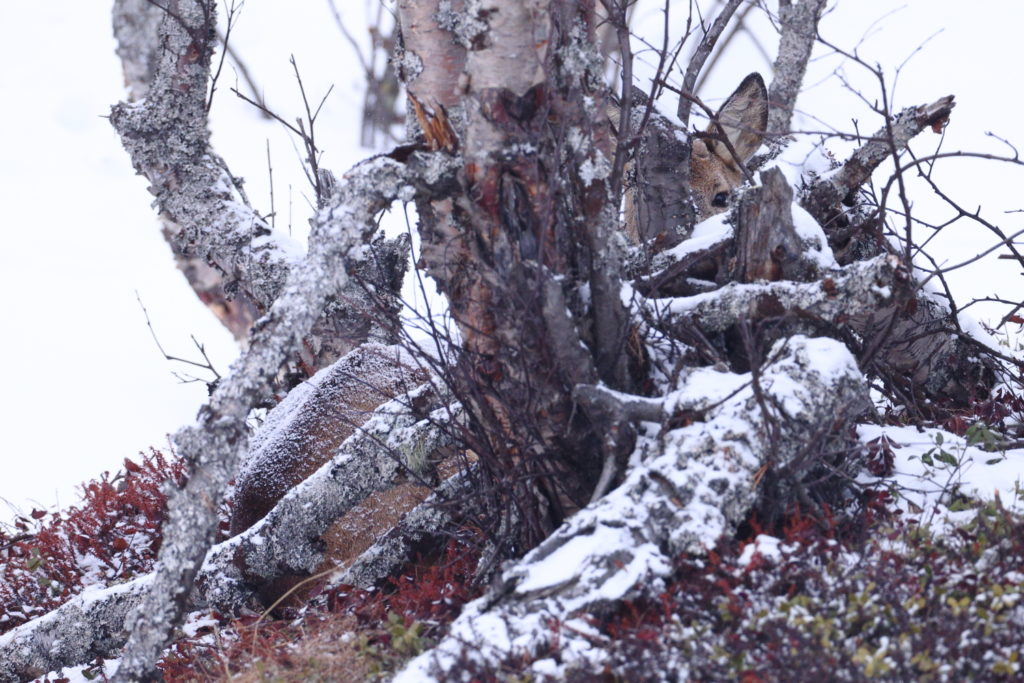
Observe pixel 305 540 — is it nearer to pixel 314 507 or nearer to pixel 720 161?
pixel 314 507

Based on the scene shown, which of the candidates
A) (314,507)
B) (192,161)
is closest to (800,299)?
(314,507)

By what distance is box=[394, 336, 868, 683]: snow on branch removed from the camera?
2.96 meters

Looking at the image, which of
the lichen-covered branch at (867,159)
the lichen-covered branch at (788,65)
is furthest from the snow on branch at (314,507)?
the lichen-covered branch at (788,65)

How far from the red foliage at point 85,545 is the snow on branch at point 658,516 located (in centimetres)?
382

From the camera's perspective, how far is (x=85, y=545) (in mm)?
6430

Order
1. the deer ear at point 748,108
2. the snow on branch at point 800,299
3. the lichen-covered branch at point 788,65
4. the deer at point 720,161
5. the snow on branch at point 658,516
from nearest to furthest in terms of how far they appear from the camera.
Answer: the snow on branch at point 658,516 < the snow on branch at point 800,299 < the deer ear at point 748,108 < the deer at point 720,161 < the lichen-covered branch at point 788,65

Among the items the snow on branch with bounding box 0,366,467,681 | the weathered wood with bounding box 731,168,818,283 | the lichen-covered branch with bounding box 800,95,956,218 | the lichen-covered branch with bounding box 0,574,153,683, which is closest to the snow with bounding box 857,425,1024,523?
the weathered wood with bounding box 731,168,818,283

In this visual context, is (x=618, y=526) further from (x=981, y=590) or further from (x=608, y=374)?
(x=981, y=590)

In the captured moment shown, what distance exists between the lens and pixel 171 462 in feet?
24.5

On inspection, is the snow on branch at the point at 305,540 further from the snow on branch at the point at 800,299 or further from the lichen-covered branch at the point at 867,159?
the lichen-covered branch at the point at 867,159

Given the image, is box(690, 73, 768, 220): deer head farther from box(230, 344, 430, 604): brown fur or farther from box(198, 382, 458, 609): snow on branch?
box(198, 382, 458, 609): snow on branch

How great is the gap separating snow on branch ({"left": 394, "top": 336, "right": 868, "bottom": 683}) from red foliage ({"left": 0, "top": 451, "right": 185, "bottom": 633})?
3.82m

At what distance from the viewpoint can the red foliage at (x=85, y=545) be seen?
597 cm

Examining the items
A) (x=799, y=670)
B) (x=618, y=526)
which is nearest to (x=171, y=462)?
(x=618, y=526)
